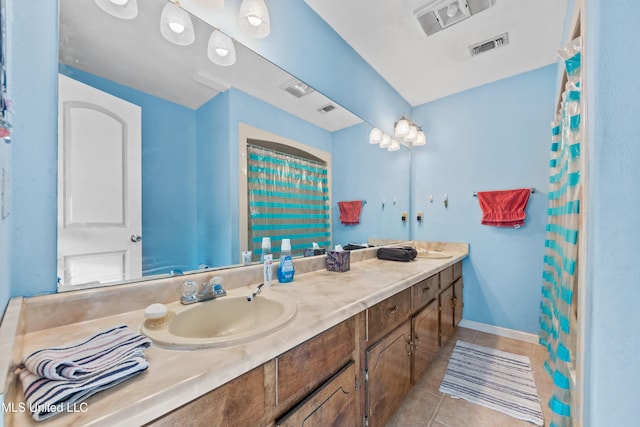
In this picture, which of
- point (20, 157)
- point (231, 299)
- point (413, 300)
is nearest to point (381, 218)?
point (413, 300)

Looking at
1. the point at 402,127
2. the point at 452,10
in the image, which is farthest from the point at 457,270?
the point at 452,10

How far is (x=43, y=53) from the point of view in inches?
29.0

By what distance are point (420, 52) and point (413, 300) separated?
1.84 meters

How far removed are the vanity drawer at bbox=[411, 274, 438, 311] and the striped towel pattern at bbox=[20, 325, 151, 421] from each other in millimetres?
1266

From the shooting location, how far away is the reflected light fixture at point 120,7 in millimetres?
856

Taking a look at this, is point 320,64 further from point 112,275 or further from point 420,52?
point 112,275

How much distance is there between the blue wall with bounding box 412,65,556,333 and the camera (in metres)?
2.12

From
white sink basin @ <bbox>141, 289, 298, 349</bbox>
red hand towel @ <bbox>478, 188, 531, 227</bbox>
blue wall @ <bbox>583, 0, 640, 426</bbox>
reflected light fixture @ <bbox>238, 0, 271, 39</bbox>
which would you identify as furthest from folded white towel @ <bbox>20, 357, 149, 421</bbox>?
red hand towel @ <bbox>478, 188, 531, 227</bbox>

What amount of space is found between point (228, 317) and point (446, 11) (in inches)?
82.9

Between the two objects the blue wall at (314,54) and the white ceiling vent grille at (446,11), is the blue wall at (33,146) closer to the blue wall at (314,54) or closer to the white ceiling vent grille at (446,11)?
the blue wall at (314,54)

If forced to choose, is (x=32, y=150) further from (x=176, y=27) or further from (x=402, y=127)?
(x=402, y=127)

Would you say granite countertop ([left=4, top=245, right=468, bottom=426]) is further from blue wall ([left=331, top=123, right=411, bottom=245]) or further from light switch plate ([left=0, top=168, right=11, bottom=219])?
blue wall ([left=331, top=123, right=411, bottom=245])

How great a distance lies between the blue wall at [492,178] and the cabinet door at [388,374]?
1453 millimetres

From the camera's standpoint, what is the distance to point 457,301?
2.22 meters
